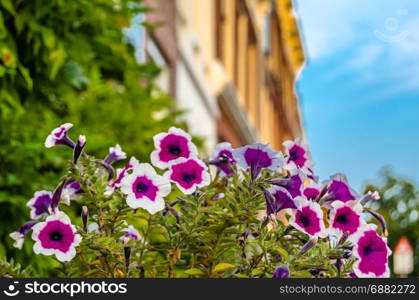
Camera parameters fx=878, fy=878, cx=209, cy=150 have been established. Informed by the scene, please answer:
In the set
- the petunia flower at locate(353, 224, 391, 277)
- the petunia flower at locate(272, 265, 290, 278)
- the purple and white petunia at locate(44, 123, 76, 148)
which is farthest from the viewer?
the purple and white petunia at locate(44, 123, 76, 148)

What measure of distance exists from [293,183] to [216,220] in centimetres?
30

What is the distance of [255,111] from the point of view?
96.0 ft

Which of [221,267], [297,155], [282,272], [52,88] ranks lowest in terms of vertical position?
[282,272]

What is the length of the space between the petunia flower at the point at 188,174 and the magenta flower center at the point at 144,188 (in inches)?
3.3

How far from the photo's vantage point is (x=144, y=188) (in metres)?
2.97

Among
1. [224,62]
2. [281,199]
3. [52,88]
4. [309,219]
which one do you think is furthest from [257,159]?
[224,62]

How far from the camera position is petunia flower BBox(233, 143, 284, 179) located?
2.91m

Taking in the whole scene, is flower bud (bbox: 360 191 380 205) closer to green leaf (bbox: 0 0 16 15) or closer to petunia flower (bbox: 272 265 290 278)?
petunia flower (bbox: 272 265 290 278)

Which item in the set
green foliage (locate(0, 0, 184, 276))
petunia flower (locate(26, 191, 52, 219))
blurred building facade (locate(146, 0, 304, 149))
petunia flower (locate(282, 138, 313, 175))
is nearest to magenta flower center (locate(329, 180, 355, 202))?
petunia flower (locate(282, 138, 313, 175))

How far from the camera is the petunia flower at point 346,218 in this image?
3025 mm

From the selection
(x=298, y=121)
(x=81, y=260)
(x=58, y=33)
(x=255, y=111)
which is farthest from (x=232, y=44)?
(x=298, y=121)

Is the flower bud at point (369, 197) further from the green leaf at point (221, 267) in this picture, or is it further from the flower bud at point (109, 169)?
the flower bud at point (109, 169)

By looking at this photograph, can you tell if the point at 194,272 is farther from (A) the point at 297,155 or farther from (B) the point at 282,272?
(A) the point at 297,155

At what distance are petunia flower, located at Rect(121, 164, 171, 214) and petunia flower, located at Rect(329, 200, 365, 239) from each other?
58 cm
